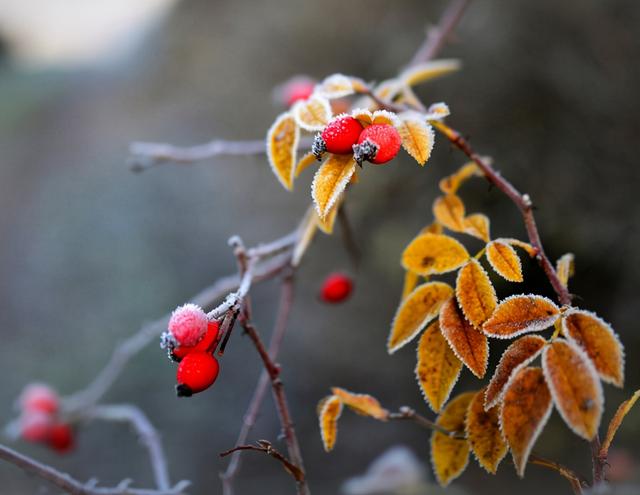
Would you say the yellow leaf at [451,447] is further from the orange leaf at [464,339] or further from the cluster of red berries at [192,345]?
the cluster of red berries at [192,345]

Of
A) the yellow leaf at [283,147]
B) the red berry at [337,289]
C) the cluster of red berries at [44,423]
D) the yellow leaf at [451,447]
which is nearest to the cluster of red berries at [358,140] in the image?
the yellow leaf at [283,147]

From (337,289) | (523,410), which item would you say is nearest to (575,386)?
(523,410)

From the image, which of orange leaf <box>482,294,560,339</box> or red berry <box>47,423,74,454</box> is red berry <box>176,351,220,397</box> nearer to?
orange leaf <box>482,294,560,339</box>

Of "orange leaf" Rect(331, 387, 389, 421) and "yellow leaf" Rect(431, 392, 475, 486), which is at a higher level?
"orange leaf" Rect(331, 387, 389, 421)

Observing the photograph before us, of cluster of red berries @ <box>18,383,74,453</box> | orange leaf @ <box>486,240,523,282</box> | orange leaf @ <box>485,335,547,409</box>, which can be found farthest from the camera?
cluster of red berries @ <box>18,383,74,453</box>

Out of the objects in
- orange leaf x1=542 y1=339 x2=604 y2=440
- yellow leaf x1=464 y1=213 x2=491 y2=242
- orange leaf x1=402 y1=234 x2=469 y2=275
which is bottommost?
orange leaf x1=542 y1=339 x2=604 y2=440

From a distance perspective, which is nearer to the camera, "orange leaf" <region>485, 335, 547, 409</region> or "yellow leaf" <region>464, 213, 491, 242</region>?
"orange leaf" <region>485, 335, 547, 409</region>

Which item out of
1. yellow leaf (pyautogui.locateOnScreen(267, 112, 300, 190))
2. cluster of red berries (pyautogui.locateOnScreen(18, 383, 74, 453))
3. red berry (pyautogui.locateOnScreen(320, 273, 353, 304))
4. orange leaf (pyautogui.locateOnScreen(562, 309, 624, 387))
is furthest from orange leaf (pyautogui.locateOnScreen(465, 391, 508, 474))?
cluster of red berries (pyautogui.locateOnScreen(18, 383, 74, 453))

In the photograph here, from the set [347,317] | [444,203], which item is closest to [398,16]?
[347,317]
